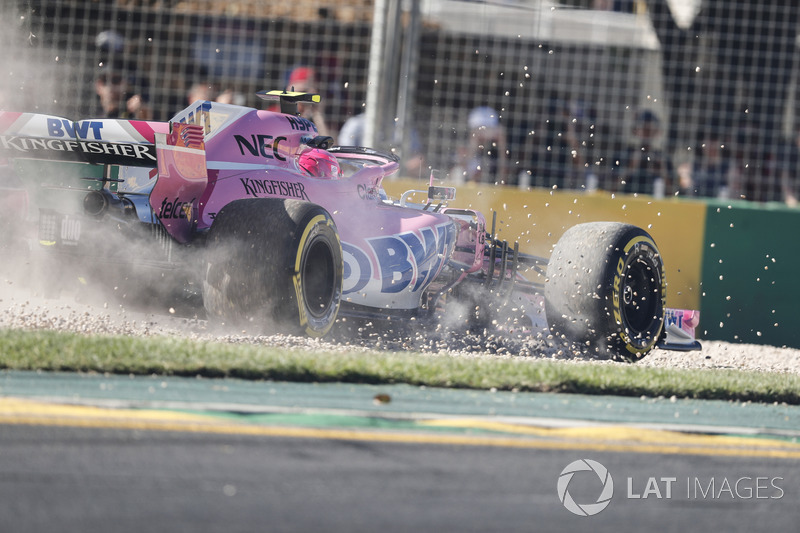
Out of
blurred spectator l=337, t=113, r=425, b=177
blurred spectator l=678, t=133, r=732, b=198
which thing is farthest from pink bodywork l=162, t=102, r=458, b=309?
blurred spectator l=678, t=133, r=732, b=198

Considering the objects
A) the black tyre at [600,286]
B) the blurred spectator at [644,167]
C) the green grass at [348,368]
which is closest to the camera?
the green grass at [348,368]

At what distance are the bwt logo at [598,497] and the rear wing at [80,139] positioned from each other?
249 cm

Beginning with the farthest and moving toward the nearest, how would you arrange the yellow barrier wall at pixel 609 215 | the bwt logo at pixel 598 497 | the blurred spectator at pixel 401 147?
the blurred spectator at pixel 401 147 < the yellow barrier wall at pixel 609 215 < the bwt logo at pixel 598 497

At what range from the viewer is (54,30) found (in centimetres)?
891

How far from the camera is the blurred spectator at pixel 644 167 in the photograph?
880 centimetres

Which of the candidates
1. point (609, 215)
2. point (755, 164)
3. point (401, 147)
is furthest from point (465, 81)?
point (755, 164)

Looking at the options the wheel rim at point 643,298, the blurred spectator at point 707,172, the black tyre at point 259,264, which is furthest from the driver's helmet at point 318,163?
the blurred spectator at point 707,172

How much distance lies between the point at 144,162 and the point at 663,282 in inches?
121

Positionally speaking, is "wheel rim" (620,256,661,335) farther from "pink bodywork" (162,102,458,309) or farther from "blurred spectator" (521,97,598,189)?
"blurred spectator" (521,97,598,189)

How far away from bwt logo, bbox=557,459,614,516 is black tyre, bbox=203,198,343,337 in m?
1.96

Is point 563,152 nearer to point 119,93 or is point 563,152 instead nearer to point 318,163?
point 119,93

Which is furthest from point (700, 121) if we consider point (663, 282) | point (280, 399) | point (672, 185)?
point (280, 399)

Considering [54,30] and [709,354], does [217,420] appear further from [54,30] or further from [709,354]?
[54,30]

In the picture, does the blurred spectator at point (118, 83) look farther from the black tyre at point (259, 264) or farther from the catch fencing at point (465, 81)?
the black tyre at point (259, 264)
